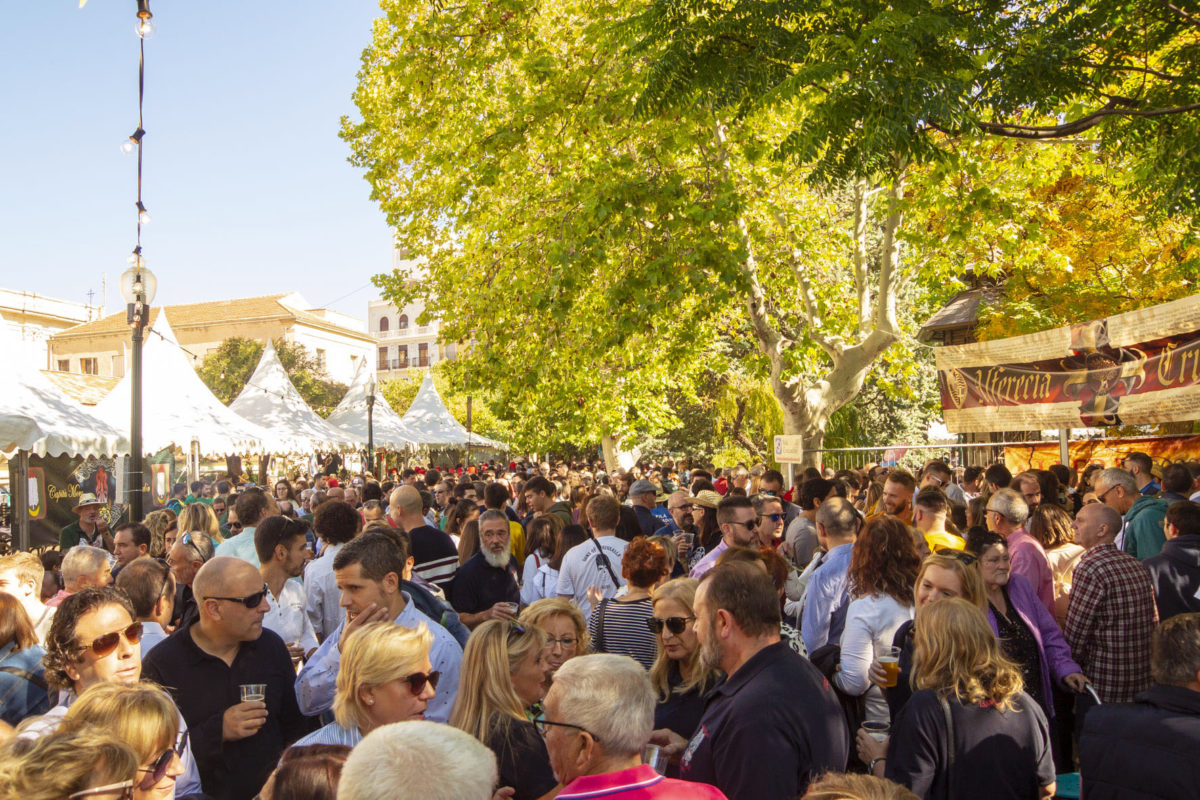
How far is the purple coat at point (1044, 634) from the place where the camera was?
4.91m

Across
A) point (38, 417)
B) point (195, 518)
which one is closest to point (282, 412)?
point (38, 417)

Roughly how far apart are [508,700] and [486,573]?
3.33m

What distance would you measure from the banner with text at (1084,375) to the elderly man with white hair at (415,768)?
12394mm

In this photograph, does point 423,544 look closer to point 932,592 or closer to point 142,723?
point 932,592

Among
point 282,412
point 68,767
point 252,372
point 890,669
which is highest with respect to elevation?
point 252,372

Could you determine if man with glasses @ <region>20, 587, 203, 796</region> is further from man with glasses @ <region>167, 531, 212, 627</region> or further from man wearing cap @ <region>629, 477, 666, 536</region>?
man wearing cap @ <region>629, 477, 666, 536</region>

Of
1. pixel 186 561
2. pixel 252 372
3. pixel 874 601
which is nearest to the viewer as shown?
pixel 874 601

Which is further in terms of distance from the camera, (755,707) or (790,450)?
(790,450)

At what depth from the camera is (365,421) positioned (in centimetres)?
2631

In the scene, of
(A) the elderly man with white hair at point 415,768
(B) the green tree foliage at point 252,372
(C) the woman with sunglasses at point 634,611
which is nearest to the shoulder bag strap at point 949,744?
(C) the woman with sunglasses at point 634,611

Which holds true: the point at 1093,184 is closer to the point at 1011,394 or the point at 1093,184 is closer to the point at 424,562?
the point at 1011,394

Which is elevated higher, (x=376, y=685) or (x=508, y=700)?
(x=376, y=685)

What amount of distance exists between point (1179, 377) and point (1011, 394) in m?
3.44

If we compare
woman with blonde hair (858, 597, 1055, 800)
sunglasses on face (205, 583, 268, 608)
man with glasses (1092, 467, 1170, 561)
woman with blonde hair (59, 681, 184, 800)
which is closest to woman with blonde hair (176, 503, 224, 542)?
sunglasses on face (205, 583, 268, 608)
